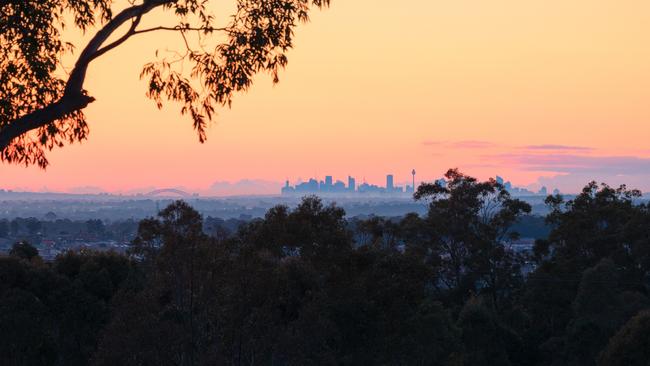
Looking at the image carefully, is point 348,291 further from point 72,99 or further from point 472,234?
point 472,234

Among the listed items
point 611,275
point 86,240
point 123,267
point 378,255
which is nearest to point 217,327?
point 378,255

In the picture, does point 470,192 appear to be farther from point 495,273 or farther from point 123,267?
point 123,267

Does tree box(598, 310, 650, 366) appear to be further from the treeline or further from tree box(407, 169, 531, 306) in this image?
the treeline

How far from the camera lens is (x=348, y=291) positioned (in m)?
24.9

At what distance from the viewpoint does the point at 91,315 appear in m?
27.2

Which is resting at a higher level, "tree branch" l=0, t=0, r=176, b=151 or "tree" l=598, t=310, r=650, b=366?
"tree branch" l=0, t=0, r=176, b=151

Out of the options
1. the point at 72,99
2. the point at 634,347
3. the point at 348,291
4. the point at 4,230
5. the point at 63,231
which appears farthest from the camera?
the point at 63,231

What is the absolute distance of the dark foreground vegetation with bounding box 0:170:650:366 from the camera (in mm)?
18094

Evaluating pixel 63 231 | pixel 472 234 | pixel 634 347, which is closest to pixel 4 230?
pixel 63 231

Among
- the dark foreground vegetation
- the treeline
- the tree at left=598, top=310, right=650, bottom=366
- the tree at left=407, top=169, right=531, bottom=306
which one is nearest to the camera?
the dark foreground vegetation

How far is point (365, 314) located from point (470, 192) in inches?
932

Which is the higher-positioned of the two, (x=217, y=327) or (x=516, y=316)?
(x=217, y=327)

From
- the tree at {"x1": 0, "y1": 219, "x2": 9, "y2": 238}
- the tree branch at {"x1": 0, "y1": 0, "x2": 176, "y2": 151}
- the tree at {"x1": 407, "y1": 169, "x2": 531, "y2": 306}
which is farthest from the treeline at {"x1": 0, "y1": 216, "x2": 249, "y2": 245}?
the tree branch at {"x1": 0, "y1": 0, "x2": 176, "y2": 151}

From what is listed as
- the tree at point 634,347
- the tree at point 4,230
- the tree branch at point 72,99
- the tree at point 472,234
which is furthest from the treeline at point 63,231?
the tree branch at point 72,99
